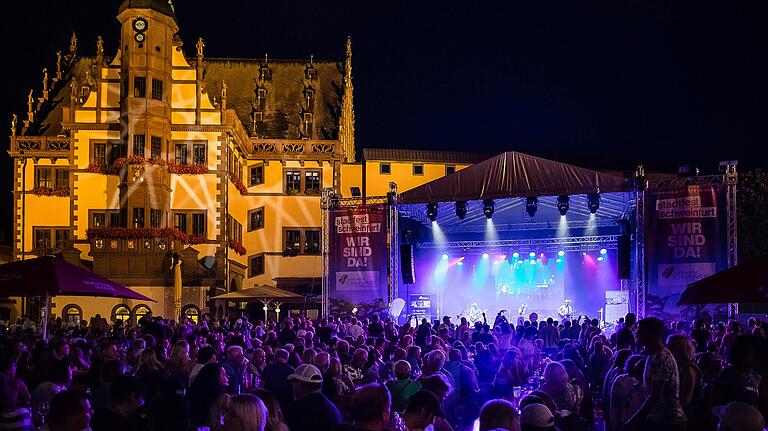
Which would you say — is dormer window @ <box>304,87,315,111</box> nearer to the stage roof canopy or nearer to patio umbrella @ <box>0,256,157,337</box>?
the stage roof canopy

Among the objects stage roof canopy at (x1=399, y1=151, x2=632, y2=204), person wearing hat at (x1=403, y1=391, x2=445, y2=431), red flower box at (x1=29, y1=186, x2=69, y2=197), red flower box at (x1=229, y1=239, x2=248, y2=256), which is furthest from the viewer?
red flower box at (x1=29, y1=186, x2=69, y2=197)

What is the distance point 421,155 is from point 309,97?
7439 millimetres

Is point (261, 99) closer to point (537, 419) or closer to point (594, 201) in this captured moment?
point (594, 201)

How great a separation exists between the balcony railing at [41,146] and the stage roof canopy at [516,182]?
24.9m

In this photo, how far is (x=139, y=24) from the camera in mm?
40094

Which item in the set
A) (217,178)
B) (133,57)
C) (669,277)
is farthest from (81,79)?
(669,277)

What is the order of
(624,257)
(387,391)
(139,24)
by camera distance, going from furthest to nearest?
(139,24) → (624,257) → (387,391)

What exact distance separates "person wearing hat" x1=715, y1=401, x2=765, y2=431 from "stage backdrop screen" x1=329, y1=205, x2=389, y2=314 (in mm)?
22397

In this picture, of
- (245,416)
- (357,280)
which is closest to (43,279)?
(245,416)

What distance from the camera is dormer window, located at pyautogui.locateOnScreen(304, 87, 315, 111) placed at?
48666 mm

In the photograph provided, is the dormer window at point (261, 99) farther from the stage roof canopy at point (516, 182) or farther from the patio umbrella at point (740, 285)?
the patio umbrella at point (740, 285)

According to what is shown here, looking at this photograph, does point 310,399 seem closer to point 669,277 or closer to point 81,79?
point 669,277

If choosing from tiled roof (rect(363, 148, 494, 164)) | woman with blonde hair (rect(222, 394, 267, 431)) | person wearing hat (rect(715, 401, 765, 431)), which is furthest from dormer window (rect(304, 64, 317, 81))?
person wearing hat (rect(715, 401, 765, 431))

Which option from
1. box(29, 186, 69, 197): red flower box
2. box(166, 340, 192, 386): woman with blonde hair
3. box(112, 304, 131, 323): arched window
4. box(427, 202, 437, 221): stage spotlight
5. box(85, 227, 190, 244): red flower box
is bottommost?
box(112, 304, 131, 323): arched window
